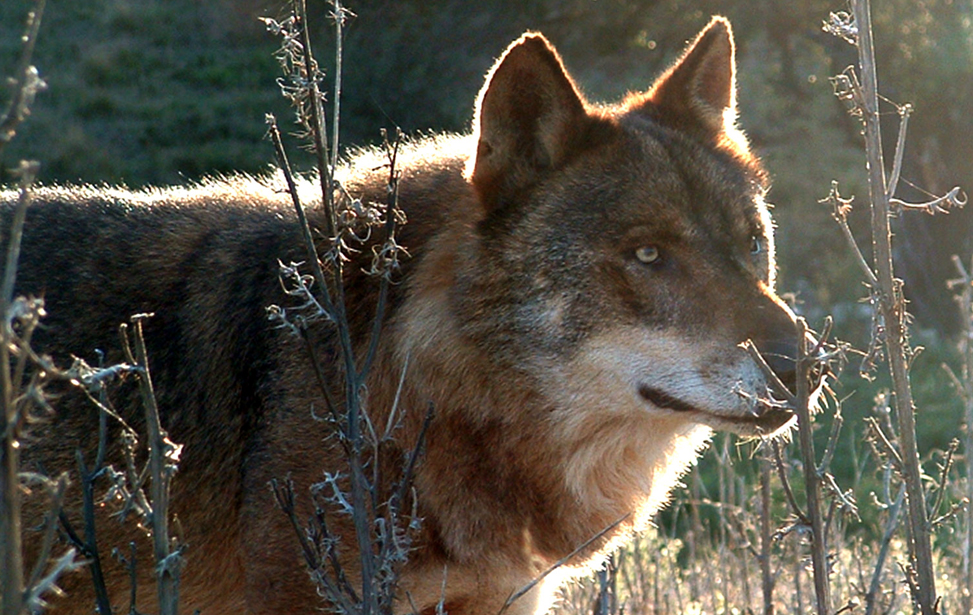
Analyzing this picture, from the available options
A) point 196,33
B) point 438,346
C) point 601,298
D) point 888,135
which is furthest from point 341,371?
point 196,33

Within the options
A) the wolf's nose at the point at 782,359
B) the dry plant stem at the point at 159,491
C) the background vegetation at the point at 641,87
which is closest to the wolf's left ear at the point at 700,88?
the wolf's nose at the point at 782,359

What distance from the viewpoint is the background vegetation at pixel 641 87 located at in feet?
44.5

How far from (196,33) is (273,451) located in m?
17.2

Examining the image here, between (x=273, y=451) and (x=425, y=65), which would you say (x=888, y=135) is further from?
(x=273, y=451)

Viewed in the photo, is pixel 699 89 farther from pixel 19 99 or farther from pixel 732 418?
pixel 19 99

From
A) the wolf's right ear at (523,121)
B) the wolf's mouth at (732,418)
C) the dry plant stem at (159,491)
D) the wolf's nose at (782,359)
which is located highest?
the wolf's right ear at (523,121)

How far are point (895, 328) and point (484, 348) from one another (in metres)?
1.34

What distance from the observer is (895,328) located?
8.90 ft

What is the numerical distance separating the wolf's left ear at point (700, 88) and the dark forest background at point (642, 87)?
7948mm

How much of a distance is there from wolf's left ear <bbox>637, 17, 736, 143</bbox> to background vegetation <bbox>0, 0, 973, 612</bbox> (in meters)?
7.49

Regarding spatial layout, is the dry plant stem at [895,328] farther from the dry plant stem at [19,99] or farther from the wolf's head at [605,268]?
the dry plant stem at [19,99]

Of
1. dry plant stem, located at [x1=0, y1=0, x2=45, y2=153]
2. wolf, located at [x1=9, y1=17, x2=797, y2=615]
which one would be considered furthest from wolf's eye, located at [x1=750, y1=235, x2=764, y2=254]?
dry plant stem, located at [x1=0, y1=0, x2=45, y2=153]

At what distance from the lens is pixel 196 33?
1939cm

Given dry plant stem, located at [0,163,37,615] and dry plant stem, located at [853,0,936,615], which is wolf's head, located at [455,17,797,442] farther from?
dry plant stem, located at [0,163,37,615]
